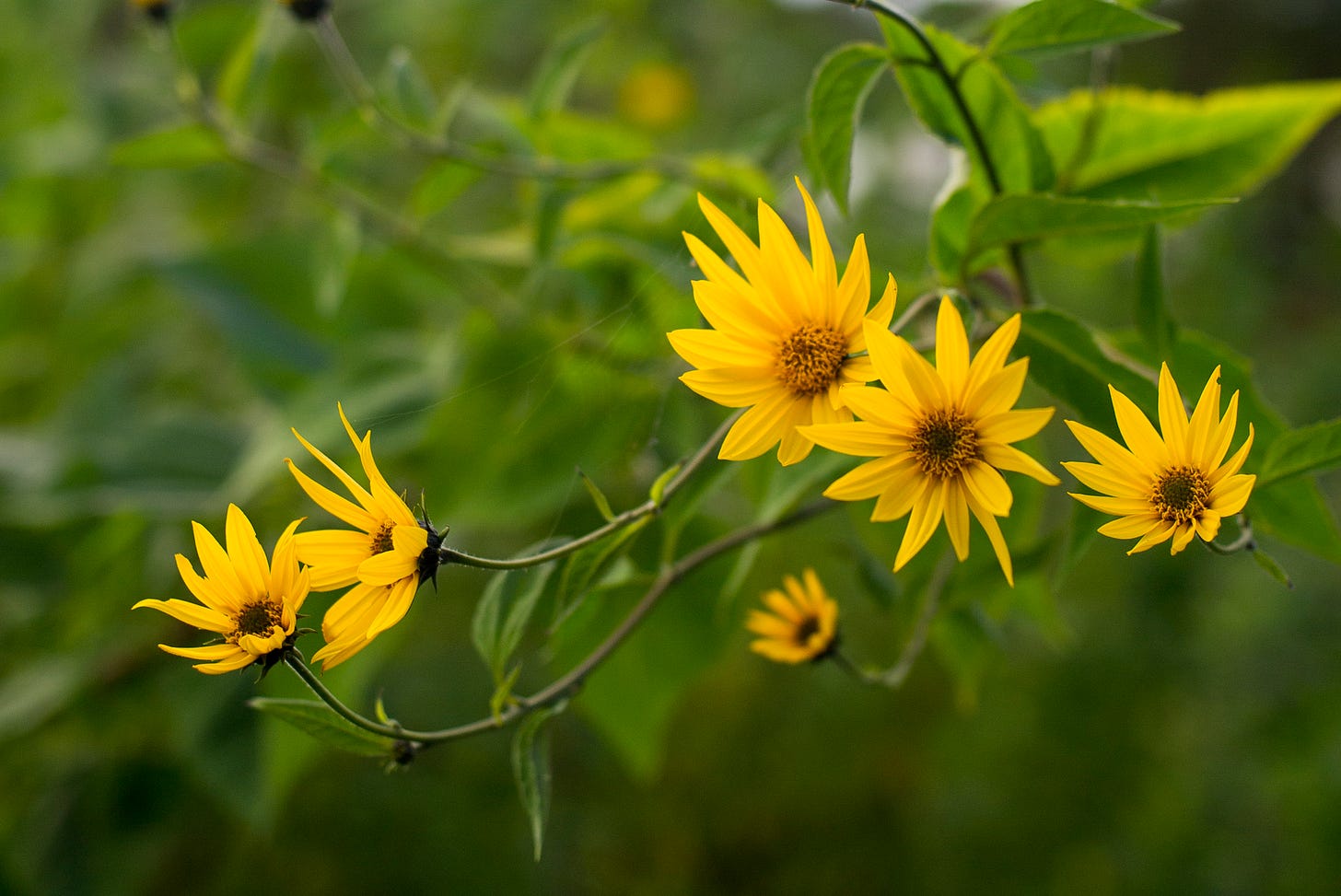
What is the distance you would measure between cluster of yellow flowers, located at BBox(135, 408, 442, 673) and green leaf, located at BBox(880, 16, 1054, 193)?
20 cm

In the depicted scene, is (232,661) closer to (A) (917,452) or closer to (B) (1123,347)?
(A) (917,452)

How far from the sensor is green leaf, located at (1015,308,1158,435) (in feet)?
0.85

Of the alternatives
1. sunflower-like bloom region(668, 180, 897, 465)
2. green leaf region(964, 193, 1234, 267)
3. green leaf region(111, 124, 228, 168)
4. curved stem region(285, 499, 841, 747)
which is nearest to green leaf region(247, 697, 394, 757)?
curved stem region(285, 499, 841, 747)

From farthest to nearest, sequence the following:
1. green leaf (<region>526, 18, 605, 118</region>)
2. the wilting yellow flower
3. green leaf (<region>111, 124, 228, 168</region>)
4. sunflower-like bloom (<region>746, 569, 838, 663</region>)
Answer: green leaf (<region>111, 124, 228, 168</region>) → green leaf (<region>526, 18, 605, 118</region>) → sunflower-like bloom (<region>746, 569, 838, 663</region>) → the wilting yellow flower

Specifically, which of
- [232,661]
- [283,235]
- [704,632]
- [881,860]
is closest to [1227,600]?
[881,860]

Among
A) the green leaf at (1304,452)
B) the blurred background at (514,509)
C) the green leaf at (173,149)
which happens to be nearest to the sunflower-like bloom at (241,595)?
the blurred background at (514,509)

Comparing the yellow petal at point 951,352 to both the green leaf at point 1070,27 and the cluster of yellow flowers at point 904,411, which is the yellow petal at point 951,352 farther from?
the green leaf at point 1070,27

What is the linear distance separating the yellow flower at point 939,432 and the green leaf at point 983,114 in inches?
5.1

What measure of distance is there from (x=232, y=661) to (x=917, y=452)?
5.9 inches

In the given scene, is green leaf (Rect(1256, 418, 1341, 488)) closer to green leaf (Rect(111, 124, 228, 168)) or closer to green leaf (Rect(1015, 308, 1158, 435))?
green leaf (Rect(1015, 308, 1158, 435))

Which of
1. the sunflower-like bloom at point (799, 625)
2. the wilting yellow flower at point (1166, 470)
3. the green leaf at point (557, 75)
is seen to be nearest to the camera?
the wilting yellow flower at point (1166, 470)

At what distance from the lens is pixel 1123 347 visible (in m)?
0.32

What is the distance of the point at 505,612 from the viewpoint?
0.28 meters

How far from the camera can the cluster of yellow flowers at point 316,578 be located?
206 millimetres
